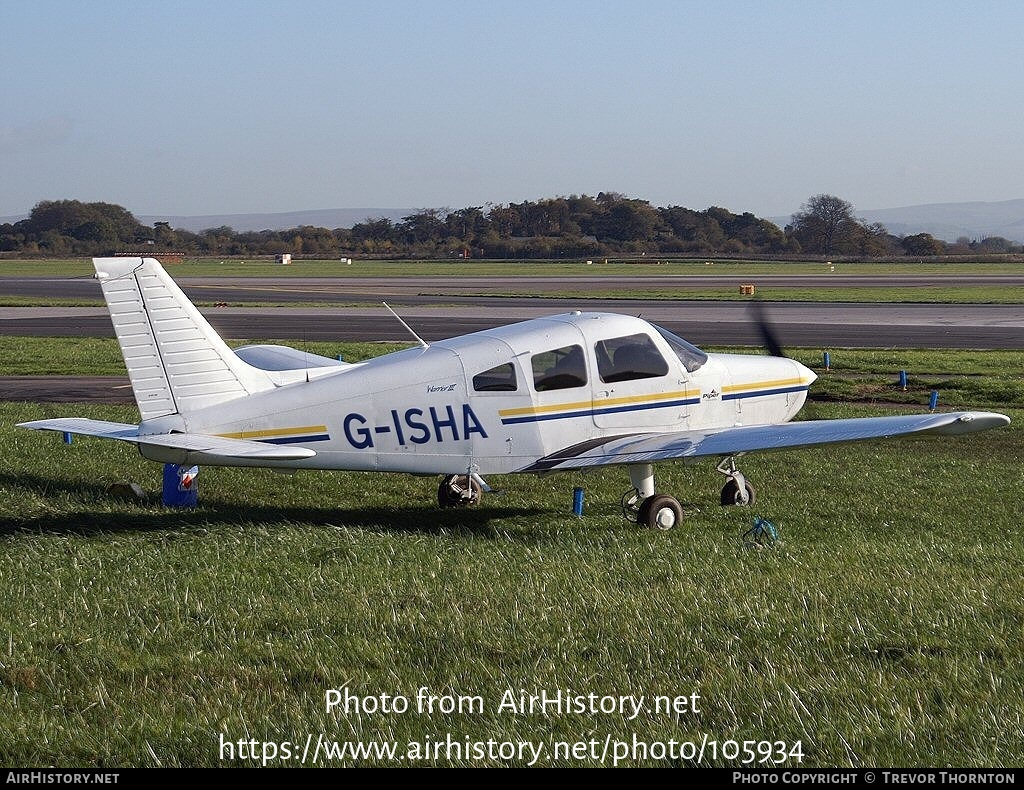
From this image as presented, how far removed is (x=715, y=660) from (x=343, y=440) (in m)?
5.75

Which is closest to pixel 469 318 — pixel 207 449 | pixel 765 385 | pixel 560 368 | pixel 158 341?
pixel 765 385

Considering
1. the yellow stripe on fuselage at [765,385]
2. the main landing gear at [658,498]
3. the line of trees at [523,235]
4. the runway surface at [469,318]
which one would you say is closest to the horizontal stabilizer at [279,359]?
the main landing gear at [658,498]

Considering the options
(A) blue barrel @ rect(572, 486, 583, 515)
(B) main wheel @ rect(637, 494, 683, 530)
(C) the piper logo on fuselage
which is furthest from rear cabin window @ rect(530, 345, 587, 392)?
(B) main wheel @ rect(637, 494, 683, 530)

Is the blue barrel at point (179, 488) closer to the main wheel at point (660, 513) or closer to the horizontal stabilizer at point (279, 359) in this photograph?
the horizontal stabilizer at point (279, 359)

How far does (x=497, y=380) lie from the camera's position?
1205cm

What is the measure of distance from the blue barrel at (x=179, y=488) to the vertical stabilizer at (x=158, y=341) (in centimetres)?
148

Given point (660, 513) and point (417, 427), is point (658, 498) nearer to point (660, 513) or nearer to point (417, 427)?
point (660, 513)

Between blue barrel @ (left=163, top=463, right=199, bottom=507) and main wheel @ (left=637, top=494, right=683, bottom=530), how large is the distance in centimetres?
479

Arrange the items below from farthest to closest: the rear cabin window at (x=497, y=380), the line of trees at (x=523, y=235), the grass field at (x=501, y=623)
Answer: the line of trees at (x=523, y=235) → the rear cabin window at (x=497, y=380) → the grass field at (x=501, y=623)

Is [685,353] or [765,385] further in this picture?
[765,385]

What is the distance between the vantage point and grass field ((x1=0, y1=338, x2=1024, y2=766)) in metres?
5.75

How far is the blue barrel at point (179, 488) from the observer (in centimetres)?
1270

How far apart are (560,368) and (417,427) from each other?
1620mm

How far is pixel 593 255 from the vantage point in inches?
5512
